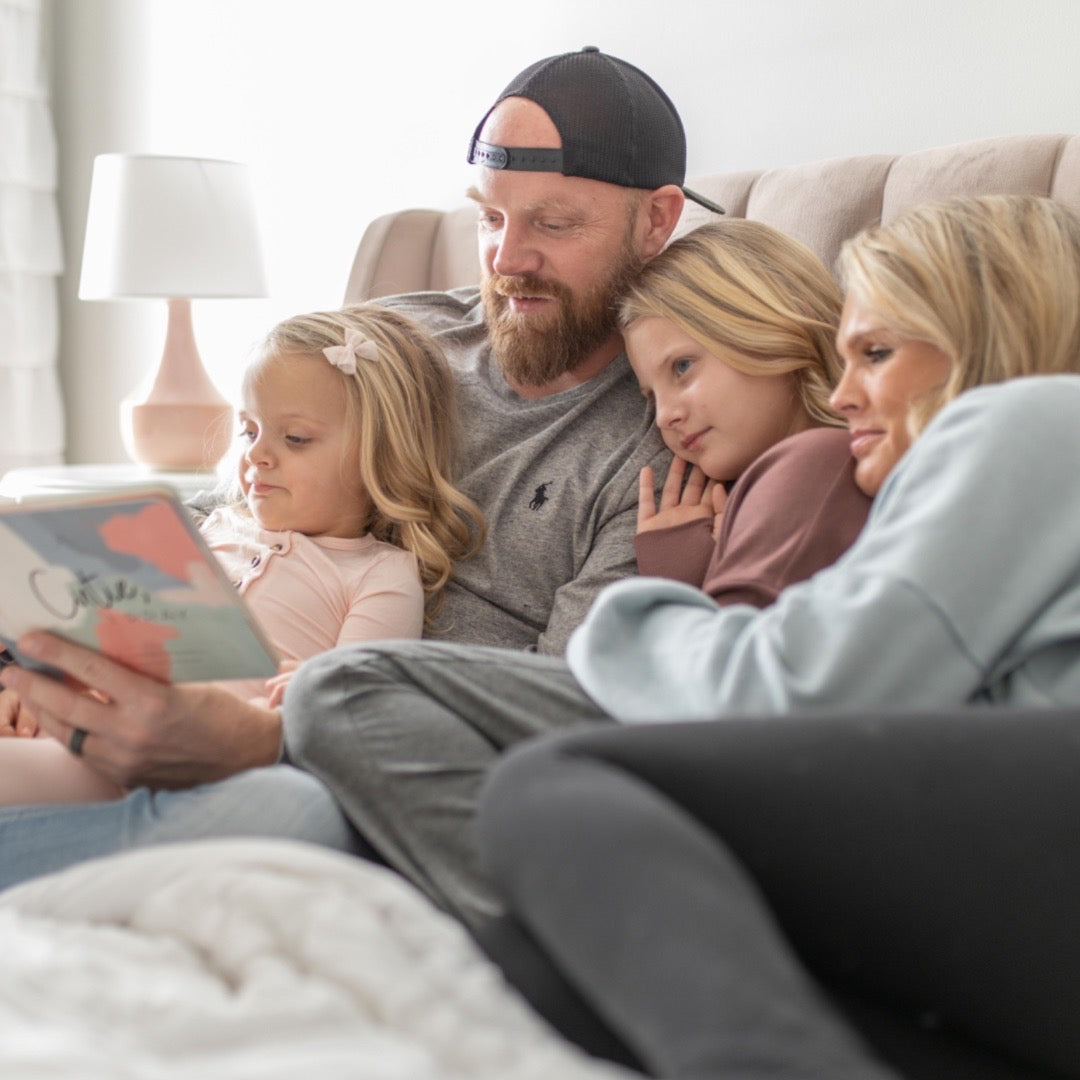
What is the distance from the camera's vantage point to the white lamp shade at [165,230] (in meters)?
2.93

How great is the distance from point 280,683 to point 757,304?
2.14 feet

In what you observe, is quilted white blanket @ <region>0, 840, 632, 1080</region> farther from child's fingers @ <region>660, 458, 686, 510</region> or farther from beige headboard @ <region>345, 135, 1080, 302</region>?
beige headboard @ <region>345, 135, 1080, 302</region>

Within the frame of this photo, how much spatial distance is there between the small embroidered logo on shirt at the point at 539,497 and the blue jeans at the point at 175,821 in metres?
0.53

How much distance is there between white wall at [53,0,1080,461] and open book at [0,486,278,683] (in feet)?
4.59

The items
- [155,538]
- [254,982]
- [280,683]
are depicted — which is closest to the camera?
[254,982]

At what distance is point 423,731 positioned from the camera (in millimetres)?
1165

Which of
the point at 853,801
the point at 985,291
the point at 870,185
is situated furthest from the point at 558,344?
the point at 853,801

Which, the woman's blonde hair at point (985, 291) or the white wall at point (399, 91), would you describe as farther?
the white wall at point (399, 91)

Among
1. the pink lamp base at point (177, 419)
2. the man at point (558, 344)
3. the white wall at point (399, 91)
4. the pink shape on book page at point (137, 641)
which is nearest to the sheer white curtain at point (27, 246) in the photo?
the white wall at point (399, 91)

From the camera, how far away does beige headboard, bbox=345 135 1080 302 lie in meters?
1.62

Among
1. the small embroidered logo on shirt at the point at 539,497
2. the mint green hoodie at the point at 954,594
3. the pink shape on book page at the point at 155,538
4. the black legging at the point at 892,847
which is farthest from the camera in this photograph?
the small embroidered logo on shirt at the point at 539,497

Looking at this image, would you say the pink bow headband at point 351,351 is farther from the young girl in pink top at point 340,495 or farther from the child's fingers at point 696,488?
the child's fingers at point 696,488

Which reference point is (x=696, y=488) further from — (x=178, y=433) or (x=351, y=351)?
(x=178, y=433)

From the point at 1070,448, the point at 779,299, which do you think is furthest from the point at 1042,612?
the point at 779,299
